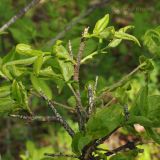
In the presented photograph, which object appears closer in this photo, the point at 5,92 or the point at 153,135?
the point at 153,135

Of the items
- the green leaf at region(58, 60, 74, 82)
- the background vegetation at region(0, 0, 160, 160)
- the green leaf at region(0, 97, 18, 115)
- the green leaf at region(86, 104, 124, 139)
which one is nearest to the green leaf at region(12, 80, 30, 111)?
the green leaf at region(0, 97, 18, 115)

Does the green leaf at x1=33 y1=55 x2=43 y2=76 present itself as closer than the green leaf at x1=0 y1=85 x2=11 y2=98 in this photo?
Yes

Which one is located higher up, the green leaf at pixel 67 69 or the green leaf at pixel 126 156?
the green leaf at pixel 67 69

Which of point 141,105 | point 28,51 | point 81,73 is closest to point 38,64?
point 28,51

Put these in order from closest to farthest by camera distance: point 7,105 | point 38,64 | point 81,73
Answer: point 38,64 → point 7,105 → point 81,73

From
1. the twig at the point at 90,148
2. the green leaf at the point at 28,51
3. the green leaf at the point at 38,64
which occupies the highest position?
the green leaf at the point at 28,51

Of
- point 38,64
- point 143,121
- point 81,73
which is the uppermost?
point 81,73

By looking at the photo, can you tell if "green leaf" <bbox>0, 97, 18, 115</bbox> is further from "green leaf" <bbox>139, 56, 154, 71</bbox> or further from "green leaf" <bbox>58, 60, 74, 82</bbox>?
"green leaf" <bbox>139, 56, 154, 71</bbox>

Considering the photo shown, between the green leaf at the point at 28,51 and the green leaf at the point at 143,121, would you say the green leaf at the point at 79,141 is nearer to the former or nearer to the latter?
the green leaf at the point at 143,121

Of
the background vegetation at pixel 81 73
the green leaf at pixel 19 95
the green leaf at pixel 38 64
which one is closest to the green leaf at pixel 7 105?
the green leaf at pixel 19 95

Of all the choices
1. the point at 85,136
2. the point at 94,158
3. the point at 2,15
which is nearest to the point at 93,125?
the point at 85,136

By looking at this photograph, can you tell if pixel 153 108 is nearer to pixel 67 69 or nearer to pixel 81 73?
pixel 67 69

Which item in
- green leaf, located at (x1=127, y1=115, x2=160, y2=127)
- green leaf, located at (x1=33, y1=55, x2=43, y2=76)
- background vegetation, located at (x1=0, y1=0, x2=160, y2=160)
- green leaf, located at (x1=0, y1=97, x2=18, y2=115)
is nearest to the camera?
green leaf, located at (x1=127, y1=115, x2=160, y2=127)
